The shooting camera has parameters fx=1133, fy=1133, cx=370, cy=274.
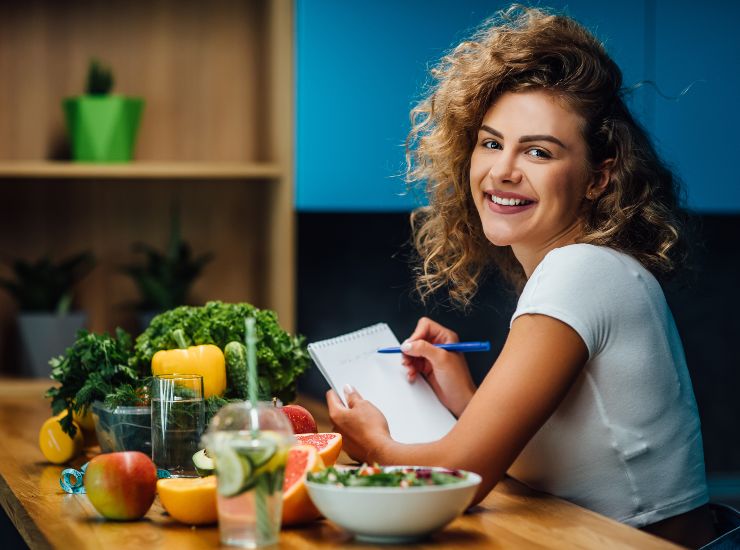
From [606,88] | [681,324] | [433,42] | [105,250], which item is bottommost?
[681,324]

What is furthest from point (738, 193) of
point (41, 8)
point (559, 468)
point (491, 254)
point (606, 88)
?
point (41, 8)

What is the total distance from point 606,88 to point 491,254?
447mm

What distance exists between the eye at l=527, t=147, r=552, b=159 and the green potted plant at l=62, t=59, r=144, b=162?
58.3 inches

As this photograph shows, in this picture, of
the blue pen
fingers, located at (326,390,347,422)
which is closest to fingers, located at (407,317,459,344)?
the blue pen

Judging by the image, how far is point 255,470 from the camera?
3.76 ft

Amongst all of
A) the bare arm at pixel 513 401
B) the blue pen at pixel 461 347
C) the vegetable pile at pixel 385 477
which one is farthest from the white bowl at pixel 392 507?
the blue pen at pixel 461 347

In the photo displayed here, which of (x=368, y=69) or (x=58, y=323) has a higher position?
(x=368, y=69)

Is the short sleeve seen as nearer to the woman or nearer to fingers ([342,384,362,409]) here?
the woman

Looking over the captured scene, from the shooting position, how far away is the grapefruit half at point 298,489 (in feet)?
4.13

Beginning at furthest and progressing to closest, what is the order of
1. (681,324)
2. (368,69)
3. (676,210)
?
(681,324)
(368,69)
(676,210)

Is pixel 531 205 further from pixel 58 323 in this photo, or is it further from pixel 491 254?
pixel 58 323

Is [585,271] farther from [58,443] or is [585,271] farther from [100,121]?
[100,121]

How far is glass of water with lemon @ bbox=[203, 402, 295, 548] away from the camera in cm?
114

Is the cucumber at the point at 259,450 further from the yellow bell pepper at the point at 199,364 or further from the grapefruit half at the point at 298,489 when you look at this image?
the yellow bell pepper at the point at 199,364
